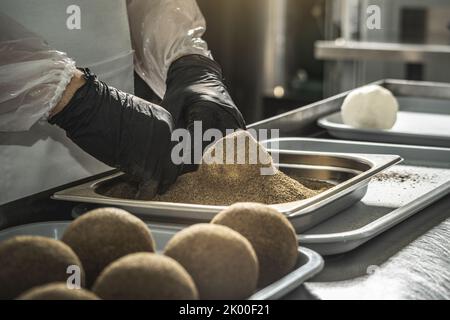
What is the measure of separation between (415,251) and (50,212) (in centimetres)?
61

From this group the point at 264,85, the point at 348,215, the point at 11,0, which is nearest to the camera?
the point at 348,215

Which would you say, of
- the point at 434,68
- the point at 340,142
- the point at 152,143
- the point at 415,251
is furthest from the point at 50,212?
the point at 434,68

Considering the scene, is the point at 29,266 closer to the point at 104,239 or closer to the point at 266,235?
the point at 104,239

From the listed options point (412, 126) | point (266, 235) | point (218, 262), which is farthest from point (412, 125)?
point (218, 262)

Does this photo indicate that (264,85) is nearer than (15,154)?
No

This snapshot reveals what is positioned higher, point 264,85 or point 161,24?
point 161,24

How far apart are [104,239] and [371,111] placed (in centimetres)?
129

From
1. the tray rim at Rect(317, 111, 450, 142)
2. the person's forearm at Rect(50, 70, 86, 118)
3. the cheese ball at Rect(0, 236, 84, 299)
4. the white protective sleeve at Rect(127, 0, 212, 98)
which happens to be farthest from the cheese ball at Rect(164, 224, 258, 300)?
the tray rim at Rect(317, 111, 450, 142)

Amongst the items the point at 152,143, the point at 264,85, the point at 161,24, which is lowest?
the point at 264,85

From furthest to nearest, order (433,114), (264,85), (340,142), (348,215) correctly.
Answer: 1. (264,85)
2. (433,114)
3. (340,142)
4. (348,215)

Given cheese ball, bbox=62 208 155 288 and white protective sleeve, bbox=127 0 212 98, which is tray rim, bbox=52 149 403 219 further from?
white protective sleeve, bbox=127 0 212 98

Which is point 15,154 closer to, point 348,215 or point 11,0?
point 11,0

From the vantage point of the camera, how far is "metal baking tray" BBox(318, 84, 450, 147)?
2.05 meters
